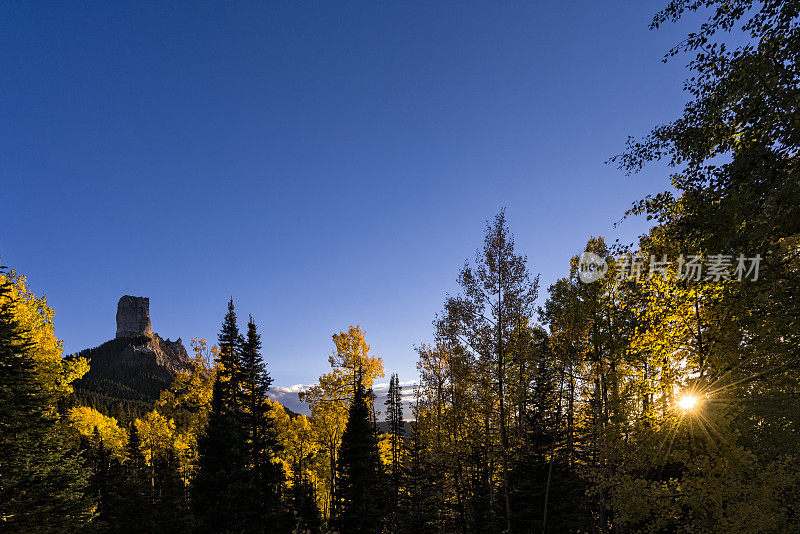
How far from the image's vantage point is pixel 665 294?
32.5ft

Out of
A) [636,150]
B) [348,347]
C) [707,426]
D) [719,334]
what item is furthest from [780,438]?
[348,347]

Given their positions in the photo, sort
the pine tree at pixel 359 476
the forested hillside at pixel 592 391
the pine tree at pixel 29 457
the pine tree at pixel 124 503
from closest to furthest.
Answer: the forested hillside at pixel 592 391 < the pine tree at pixel 29 457 < the pine tree at pixel 359 476 < the pine tree at pixel 124 503

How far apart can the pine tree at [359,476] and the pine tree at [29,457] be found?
1230 centimetres

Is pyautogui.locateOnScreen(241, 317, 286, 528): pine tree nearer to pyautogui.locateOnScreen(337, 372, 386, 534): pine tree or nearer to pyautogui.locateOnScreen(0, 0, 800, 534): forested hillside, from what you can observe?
pyautogui.locateOnScreen(0, 0, 800, 534): forested hillside

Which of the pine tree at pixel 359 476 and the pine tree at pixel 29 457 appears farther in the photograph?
the pine tree at pixel 359 476

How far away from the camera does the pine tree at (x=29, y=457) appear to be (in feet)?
44.4

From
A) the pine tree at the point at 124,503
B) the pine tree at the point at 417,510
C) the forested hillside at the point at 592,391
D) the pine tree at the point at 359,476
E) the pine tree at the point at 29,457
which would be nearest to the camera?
the forested hillside at the point at 592,391

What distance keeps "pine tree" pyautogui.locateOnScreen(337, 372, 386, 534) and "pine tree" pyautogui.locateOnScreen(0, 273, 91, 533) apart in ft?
40.4

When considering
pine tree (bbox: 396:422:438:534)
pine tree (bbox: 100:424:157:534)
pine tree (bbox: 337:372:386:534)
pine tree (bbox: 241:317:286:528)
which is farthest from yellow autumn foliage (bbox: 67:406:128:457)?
pine tree (bbox: 396:422:438:534)

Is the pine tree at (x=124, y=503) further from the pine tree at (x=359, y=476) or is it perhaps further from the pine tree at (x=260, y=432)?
the pine tree at (x=359, y=476)

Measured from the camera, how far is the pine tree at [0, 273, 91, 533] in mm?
13539

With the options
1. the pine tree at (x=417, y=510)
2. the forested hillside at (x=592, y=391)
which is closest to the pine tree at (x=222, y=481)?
the forested hillside at (x=592, y=391)

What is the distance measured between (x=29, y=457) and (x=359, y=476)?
15077 mm

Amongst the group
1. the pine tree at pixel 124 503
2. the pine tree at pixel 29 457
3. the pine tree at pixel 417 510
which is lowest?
the pine tree at pixel 124 503
